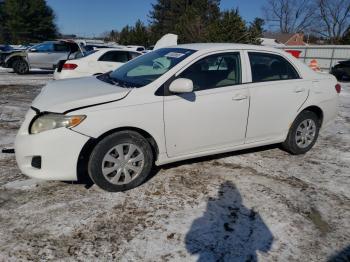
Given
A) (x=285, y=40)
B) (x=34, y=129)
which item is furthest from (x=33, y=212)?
(x=285, y=40)

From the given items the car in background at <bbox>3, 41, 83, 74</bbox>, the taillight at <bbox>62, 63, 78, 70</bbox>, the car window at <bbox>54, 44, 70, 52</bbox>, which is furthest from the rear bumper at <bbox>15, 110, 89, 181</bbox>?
the car window at <bbox>54, 44, 70, 52</bbox>

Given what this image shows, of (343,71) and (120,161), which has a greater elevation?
(120,161)

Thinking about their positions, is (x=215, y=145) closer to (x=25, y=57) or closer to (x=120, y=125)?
(x=120, y=125)

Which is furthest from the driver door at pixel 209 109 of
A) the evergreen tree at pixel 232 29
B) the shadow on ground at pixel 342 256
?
the evergreen tree at pixel 232 29

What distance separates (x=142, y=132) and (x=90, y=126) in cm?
61

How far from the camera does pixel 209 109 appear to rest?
160 inches

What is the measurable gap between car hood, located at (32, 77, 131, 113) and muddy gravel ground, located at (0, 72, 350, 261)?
96cm

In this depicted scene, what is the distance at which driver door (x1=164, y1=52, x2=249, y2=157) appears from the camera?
3.91 metres

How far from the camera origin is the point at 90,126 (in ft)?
11.3

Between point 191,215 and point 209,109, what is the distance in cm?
130

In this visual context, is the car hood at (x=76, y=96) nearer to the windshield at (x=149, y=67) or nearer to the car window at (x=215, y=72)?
the windshield at (x=149, y=67)

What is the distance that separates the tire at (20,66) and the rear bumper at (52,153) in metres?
14.0

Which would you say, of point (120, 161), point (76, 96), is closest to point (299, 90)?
point (120, 161)

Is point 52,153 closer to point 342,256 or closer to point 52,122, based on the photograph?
point 52,122
